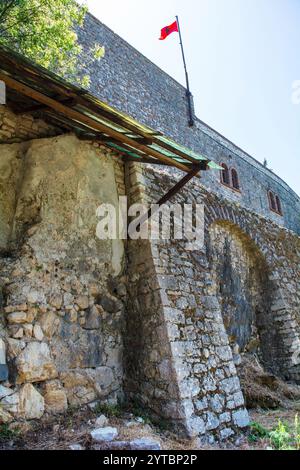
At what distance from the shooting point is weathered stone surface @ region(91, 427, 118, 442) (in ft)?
9.90

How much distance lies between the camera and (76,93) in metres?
3.39

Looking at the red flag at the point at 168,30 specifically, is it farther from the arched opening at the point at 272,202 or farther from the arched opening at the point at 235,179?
the arched opening at the point at 272,202

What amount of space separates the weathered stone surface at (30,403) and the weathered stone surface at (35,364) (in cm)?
9

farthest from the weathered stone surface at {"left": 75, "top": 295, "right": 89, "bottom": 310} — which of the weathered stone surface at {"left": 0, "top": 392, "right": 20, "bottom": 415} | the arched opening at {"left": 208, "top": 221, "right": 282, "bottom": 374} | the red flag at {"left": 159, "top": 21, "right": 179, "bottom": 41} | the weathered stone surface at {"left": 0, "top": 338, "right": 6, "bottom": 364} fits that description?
the red flag at {"left": 159, "top": 21, "right": 179, "bottom": 41}

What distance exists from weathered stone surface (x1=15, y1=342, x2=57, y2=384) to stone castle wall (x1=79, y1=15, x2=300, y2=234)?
5476 mm

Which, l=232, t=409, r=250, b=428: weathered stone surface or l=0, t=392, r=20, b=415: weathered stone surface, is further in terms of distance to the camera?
l=232, t=409, r=250, b=428: weathered stone surface

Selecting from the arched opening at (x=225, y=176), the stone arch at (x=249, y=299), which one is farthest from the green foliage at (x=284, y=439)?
the arched opening at (x=225, y=176)

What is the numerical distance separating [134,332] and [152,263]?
863 millimetres

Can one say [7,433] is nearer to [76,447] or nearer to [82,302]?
[76,447]

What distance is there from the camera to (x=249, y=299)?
24.1 feet

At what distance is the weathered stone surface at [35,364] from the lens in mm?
3240

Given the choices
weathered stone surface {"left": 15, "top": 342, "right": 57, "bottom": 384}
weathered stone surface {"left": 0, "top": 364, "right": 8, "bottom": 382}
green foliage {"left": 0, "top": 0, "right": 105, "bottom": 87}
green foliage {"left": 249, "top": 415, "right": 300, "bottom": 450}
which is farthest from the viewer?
green foliage {"left": 0, "top": 0, "right": 105, "bottom": 87}

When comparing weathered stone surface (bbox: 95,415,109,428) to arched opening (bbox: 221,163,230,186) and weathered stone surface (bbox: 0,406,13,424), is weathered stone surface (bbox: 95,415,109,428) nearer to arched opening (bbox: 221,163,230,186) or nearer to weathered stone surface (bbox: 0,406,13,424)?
weathered stone surface (bbox: 0,406,13,424)

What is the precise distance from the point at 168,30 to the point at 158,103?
10.3 ft
